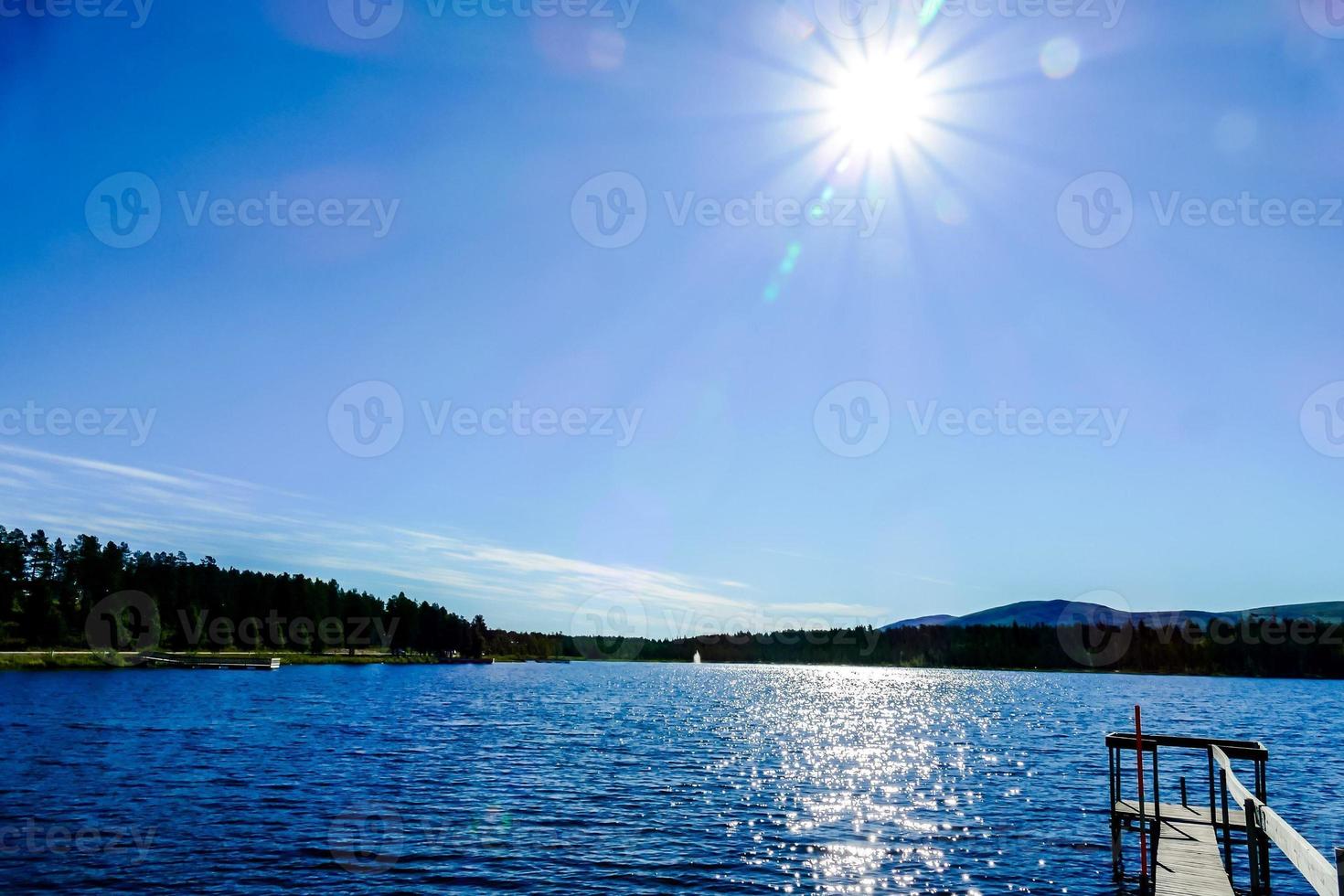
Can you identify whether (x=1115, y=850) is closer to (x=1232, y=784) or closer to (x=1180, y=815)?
(x=1180, y=815)

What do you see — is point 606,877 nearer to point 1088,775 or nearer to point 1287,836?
point 1287,836

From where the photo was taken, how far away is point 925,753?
6562 centimetres

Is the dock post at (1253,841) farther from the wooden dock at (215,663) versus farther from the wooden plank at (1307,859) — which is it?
the wooden dock at (215,663)

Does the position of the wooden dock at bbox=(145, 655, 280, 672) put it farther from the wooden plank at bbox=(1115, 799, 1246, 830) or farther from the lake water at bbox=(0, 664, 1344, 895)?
the wooden plank at bbox=(1115, 799, 1246, 830)

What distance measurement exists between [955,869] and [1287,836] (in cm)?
1341

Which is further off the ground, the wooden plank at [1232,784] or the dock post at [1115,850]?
the wooden plank at [1232,784]

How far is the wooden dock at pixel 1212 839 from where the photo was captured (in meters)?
19.6

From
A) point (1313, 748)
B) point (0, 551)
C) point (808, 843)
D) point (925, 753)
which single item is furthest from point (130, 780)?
point (0, 551)

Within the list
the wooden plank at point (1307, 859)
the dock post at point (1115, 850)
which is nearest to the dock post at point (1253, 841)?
the wooden plank at point (1307, 859)

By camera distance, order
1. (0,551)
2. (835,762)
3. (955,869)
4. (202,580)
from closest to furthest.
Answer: (955,869) → (835,762) → (0,551) → (202,580)

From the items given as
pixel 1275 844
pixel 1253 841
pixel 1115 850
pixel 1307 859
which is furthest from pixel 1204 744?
pixel 1307 859

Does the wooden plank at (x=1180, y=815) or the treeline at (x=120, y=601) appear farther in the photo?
the treeline at (x=120, y=601)

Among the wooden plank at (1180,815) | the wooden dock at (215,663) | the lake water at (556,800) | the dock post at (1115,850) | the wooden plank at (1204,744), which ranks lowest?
the wooden dock at (215,663)

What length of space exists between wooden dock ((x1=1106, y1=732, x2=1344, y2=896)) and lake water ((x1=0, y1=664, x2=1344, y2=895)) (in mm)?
2098
